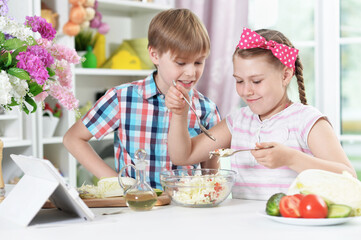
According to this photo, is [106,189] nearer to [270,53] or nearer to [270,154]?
[270,154]

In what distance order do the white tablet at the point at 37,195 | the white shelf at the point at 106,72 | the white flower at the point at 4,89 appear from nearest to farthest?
the white tablet at the point at 37,195 → the white flower at the point at 4,89 → the white shelf at the point at 106,72

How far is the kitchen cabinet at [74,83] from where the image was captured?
296cm

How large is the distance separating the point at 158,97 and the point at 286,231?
1.10 meters

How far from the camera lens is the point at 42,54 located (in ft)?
4.92

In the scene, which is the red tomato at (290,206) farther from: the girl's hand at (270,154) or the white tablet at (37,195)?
the white tablet at (37,195)

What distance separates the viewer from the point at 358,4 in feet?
11.5

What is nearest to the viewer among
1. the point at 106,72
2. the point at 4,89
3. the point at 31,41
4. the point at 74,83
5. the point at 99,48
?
the point at 4,89

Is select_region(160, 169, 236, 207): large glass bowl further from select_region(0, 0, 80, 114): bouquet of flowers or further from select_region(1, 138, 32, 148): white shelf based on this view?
select_region(1, 138, 32, 148): white shelf

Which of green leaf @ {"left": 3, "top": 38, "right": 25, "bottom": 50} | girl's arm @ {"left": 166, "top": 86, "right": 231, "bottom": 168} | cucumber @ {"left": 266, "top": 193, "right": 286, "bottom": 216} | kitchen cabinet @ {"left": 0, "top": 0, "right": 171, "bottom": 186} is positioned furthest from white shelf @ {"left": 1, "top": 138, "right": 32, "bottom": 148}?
cucumber @ {"left": 266, "top": 193, "right": 286, "bottom": 216}

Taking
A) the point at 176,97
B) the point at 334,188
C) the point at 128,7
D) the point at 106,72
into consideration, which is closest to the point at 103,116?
the point at 176,97

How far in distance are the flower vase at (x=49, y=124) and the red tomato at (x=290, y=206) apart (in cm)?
210

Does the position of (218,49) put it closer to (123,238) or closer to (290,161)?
(290,161)

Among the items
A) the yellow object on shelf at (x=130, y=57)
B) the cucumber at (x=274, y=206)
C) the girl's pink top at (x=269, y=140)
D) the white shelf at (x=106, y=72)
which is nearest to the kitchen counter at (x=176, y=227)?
the cucumber at (x=274, y=206)

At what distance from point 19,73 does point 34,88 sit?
8 cm
